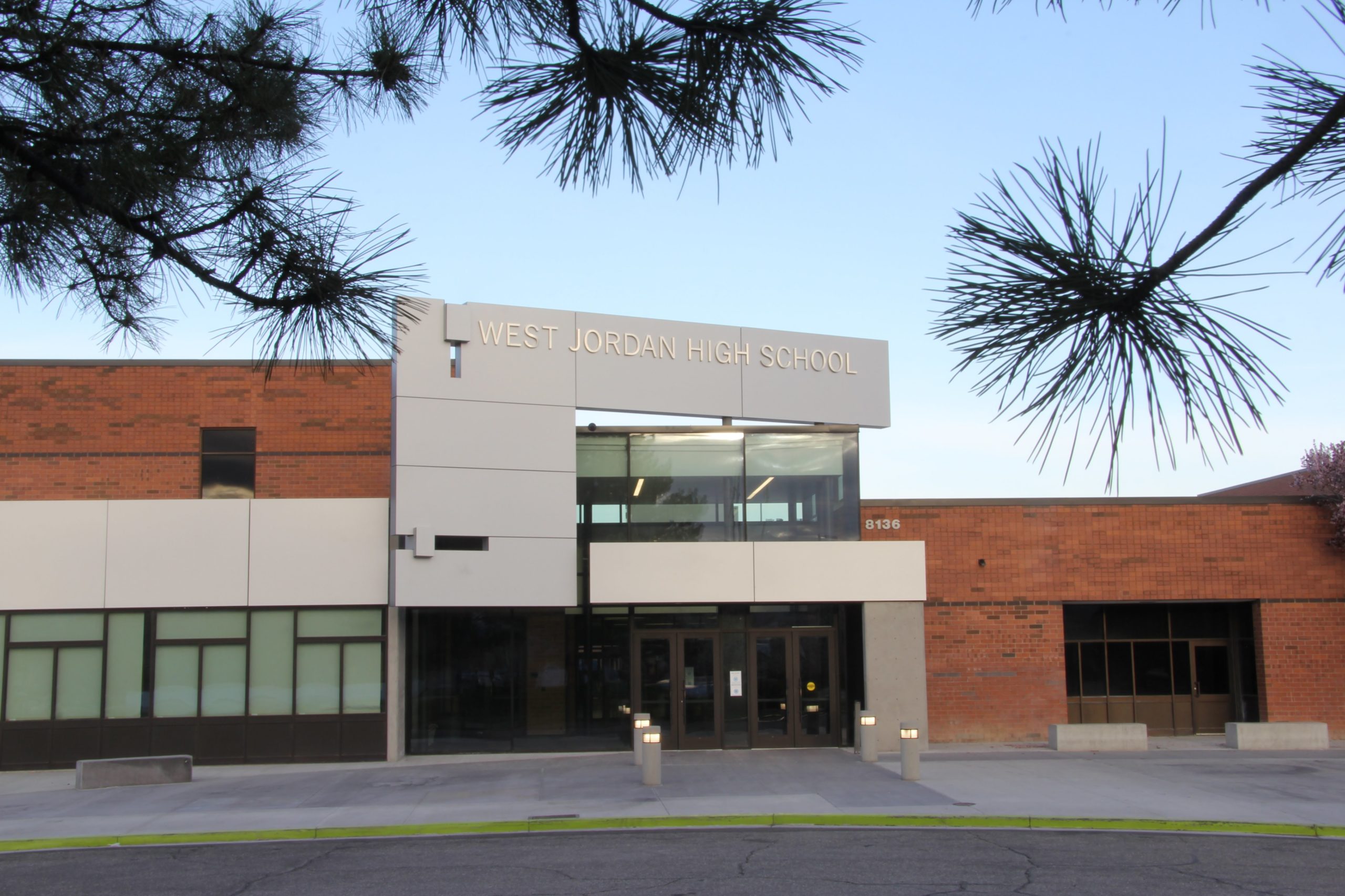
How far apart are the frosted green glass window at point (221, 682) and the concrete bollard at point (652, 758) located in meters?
8.01

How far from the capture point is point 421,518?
2084cm

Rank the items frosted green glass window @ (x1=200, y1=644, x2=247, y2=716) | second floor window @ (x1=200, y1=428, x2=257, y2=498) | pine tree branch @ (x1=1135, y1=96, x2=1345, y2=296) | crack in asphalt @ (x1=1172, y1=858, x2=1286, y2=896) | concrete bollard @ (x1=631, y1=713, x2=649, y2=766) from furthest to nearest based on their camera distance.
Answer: second floor window @ (x1=200, y1=428, x2=257, y2=498) → frosted green glass window @ (x1=200, y1=644, x2=247, y2=716) → concrete bollard @ (x1=631, y1=713, x2=649, y2=766) → crack in asphalt @ (x1=1172, y1=858, x2=1286, y2=896) → pine tree branch @ (x1=1135, y1=96, x2=1345, y2=296)

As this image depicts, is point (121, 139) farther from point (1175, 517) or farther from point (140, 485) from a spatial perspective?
point (1175, 517)

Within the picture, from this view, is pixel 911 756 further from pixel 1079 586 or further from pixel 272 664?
pixel 272 664

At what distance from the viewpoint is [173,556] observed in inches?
827

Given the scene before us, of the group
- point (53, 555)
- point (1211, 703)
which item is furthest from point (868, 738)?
point (53, 555)

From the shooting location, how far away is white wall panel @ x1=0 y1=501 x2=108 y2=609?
2069 cm

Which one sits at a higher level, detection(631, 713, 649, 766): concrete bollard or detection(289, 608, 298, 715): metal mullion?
detection(289, 608, 298, 715): metal mullion

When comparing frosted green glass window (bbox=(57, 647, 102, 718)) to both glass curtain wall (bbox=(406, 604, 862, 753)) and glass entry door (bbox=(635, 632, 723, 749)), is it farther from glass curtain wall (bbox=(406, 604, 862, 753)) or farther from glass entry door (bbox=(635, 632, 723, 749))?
glass entry door (bbox=(635, 632, 723, 749))

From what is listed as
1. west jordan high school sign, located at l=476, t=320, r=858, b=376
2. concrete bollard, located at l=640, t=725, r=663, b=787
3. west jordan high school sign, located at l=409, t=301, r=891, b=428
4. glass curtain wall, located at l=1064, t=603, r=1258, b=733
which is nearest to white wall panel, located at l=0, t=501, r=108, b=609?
west jordan high school sign, located at l=409, t=301, r=891, b=428

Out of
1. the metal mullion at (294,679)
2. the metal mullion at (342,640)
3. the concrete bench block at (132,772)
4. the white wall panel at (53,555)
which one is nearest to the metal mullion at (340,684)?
the metal mullion at (342,640)

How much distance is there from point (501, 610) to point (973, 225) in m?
20.1

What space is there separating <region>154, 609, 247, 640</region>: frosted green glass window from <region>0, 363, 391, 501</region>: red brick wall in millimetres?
2500

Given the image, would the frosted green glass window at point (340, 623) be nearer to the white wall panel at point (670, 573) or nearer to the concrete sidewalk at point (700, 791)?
the concrete sidewalk at point (700, 791)
